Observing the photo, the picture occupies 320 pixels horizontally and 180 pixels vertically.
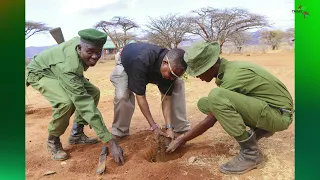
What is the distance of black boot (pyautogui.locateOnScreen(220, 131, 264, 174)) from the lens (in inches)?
116

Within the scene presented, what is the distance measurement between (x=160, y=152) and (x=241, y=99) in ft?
3.66

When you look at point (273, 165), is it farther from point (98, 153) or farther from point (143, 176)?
point (98, 153)

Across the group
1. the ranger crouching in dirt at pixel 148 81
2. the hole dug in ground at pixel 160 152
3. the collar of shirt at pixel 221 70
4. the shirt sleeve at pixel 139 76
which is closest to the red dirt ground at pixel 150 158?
the hole dug in ground at pixel 160 152

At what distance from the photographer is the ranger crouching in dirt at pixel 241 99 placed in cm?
290

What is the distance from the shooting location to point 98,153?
353 cm

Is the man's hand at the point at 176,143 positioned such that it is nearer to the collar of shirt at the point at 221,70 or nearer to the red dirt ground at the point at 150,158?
the red dirt ground at the point at 150,158

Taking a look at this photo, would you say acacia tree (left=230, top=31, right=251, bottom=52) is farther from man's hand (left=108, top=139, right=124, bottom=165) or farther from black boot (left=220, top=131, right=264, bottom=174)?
man's hand (left=108, top=139, right=124, bottom=165)

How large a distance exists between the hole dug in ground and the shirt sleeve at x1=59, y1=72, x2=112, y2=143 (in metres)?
0.63

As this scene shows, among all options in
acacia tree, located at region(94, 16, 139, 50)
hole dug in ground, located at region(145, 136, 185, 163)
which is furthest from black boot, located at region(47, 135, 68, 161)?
acacia tree, located at region(94, 16, 139, 50)

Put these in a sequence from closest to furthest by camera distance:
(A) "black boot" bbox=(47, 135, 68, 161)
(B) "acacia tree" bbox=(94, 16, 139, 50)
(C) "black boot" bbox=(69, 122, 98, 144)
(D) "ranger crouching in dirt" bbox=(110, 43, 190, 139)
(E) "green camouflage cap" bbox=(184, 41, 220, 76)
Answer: (E) "green camouflage cap" bbox=(184, 41, 220, 76) → (D) "ranger crouching in dirt" bbox=(110, 43, 190, 139) → (A) "black boot" bbox=(47, 135, 68, 161) → (C) "black boot" bbox=(69, 122, 98, 144) → (B) "acacia tree" bbox=(94, 16, 139, 50)

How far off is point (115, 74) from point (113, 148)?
1.13 metres

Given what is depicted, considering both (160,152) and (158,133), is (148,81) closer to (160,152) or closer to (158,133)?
(158,133)

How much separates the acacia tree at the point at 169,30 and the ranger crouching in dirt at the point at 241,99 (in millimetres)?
13852

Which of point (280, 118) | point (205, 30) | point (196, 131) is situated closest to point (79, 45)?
point (196, 131)
